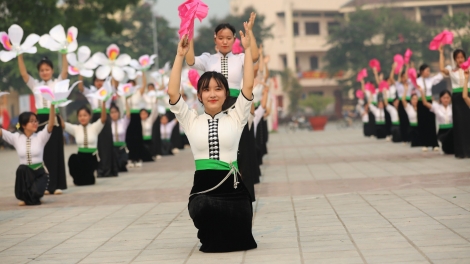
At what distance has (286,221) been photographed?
8133 mm

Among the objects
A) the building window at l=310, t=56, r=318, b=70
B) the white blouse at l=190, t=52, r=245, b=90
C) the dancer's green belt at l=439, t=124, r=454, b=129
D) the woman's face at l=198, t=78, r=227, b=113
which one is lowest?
the dancer's green belt at l=439, t=124, r=454, b=129

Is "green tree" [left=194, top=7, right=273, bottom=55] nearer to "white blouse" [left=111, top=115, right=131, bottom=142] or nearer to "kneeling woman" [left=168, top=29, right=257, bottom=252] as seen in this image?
"white blouse" [left=111, top=115, right=131, bottom=142]

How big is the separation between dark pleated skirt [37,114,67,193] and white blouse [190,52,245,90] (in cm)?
388

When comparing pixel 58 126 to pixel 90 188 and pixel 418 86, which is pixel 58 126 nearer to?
pixel 90 188

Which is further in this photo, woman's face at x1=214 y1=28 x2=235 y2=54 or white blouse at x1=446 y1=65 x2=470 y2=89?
white blouse at x1=446 y1=65 x2=470 y2=89

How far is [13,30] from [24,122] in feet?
4.93

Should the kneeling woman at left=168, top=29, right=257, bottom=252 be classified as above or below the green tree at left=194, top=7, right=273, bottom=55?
below

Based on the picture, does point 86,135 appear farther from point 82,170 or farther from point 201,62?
point 201,62

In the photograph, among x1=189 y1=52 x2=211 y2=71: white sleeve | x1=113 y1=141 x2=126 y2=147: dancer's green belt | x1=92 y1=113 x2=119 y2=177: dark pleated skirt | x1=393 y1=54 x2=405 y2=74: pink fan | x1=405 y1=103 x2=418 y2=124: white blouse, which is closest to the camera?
x1=189 y1=52 x2=211 y2=71: white sleeve

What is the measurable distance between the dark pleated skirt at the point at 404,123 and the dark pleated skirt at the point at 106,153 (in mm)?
8705

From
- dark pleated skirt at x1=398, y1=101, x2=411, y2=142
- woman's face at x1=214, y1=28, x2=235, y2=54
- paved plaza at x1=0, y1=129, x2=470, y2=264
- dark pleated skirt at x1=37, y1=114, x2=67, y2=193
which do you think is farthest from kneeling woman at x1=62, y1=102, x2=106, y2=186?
dark pleated skirt at x1=398, y1=101, x2=411, y2=142

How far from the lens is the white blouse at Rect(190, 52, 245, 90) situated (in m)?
9.12

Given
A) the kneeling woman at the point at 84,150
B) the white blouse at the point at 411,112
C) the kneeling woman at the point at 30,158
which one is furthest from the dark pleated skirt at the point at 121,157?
the white blouse at the point at 411,112

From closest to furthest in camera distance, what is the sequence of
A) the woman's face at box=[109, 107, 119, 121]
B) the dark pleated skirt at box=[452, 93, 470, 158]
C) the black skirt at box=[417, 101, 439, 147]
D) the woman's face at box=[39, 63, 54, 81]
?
the woman's face at box=[39, 63, 54, 81] → the dark pleated skirt at box=[452, 93, 470, 158] → the woman's face at box=[109, 107, 119, 121] → the black skirt at box=[417, 101, 439, 147]
